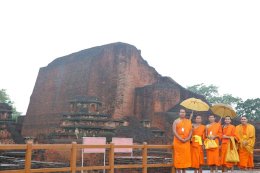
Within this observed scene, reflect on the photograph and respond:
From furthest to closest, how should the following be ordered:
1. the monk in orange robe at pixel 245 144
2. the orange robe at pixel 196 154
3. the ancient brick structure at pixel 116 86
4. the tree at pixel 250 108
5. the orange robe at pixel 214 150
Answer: the tree at pixel 250 108 < the ancient brick structure at pixel 116 86 < the monk in orange robe at pixel 245 144 < the orange robe at pixel 214 150 < the orange robe at pixel 196 154

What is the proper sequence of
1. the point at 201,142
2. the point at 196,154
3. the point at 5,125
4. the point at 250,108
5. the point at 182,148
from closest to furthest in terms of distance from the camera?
the point at 182,148 → the point at 196,154 → the point at 201,142 → the point at 5,125 → the point at 250,108

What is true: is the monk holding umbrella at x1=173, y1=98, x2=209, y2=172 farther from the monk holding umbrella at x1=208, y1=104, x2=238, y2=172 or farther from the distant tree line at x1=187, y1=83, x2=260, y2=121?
the distant tree line at x1=187, y1=83, x2=260, y2=121

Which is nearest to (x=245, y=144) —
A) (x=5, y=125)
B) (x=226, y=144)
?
(x=226, y=144)

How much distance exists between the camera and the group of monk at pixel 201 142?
22.9 ft

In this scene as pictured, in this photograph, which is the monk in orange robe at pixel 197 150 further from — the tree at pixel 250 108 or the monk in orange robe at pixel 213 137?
Answer: the tree at pixel 250 108

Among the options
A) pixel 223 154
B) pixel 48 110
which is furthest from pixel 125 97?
pixel 223 154

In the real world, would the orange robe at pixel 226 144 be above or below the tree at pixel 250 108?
below

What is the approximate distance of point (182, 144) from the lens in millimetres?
7012

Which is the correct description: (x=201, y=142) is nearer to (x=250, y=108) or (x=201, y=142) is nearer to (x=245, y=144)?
(x=245, y=144)

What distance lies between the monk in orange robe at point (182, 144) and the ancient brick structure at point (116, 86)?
1060cm

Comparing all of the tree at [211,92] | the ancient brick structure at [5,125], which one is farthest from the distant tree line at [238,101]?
the ancient brick structure at [5,125]

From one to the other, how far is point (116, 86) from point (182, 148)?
46.1ft

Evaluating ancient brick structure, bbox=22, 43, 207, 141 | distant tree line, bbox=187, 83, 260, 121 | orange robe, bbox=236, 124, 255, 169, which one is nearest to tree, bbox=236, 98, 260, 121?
distant tree line, bbox=187, 83, 260, 121

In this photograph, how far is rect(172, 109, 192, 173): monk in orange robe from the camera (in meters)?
6.92
